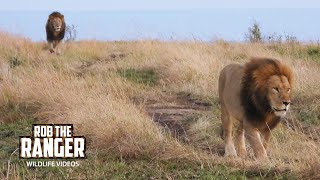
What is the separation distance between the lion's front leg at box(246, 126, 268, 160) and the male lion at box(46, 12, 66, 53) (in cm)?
1198

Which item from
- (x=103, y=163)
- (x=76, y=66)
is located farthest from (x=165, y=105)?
(x=76, y=66)

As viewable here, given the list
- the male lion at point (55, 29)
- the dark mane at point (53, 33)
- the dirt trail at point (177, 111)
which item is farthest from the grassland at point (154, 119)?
the dark mane at point (53, 33)

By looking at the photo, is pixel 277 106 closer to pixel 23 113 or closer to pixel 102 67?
pixel 23 113

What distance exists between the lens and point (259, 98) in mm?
5195

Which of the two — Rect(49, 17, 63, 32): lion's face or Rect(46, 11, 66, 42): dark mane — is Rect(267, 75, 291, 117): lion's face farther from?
Rect(49, 17, 63, 32): lion's face

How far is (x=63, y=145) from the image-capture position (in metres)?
5.68

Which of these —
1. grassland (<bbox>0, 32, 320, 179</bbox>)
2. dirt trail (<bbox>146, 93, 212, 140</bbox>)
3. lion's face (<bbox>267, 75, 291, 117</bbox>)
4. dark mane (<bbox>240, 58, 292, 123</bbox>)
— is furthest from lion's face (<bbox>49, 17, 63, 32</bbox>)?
lion's face (<bbox>267, 75, 291, 117</bbox>)

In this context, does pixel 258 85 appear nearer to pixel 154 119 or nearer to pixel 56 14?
pixel 154 119

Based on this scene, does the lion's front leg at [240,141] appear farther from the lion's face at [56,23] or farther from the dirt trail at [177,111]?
the lion's face at [56,23]

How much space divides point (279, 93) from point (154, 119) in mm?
2568

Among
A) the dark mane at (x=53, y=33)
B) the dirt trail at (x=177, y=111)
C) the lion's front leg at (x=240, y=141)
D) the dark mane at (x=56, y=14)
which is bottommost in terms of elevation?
the dirt trail at (x=177, y=111)

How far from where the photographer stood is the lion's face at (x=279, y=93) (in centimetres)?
505

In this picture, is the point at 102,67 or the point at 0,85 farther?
the point at 102,67

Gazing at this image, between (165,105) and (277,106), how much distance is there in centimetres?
342
